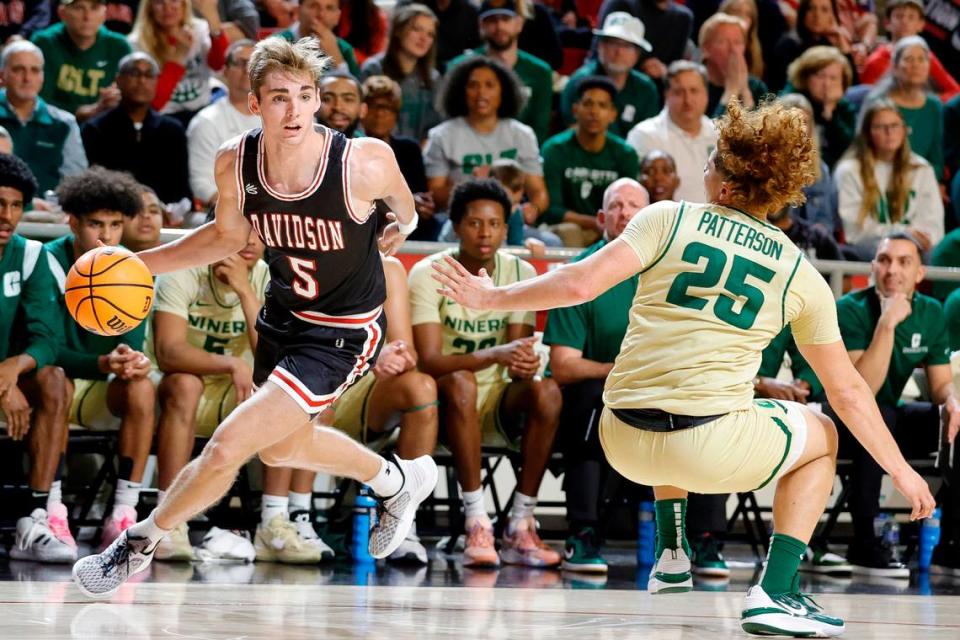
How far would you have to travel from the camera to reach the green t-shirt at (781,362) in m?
6.92

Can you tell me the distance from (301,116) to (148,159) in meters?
3.80

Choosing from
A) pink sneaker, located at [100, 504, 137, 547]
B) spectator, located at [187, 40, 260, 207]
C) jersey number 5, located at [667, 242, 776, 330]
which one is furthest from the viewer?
spectator, located at [187, 40, 260, 207]

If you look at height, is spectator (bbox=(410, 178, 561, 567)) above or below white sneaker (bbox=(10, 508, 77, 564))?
above

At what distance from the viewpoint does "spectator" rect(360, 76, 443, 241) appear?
318 inches

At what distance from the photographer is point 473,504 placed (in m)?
6.42

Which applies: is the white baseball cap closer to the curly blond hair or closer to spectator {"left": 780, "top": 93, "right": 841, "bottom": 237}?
spectator {"left": 780, "top": 93, "right": 841, "bottom": 237}

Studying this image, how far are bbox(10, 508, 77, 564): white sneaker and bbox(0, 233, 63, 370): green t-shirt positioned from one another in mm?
708

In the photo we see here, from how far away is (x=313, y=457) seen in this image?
4863 millimetres

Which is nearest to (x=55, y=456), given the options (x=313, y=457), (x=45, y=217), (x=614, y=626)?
(x=45, y=217)

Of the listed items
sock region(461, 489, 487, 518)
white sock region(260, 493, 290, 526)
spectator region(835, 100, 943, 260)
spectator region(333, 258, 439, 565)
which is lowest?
white sock region(260, 493, 290, 526)

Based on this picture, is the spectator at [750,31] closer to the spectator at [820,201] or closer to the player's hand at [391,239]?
the spectator at [820,201]

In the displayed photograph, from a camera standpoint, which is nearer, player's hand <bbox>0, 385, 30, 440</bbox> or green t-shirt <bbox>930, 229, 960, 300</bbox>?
player's hand <bbox>0, 385, 30, 440</bbox>

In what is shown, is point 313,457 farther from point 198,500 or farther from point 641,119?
point 641,119

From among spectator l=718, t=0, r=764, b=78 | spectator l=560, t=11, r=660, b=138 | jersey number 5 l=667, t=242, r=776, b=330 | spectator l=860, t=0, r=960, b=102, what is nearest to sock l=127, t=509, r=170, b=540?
jersey number 5 l=667, t=242, r=776, b=330
